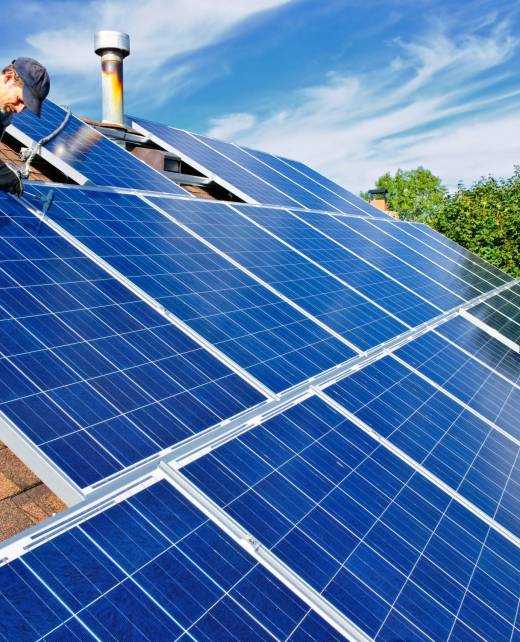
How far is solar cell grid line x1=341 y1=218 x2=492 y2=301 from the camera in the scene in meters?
15.8

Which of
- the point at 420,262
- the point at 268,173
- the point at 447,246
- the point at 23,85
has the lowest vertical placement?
the point at 420,262

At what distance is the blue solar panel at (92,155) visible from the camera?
10.2m

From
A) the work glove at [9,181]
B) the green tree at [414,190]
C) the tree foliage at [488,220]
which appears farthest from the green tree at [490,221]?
the green tree at [414,190]

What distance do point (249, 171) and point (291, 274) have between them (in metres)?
8.16

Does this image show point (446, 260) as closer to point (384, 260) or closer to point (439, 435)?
point (384, 260)

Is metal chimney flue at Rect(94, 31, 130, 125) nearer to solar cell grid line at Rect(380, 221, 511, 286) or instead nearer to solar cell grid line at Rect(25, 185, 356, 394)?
solar cell grid line at Rect(25, 185, 356, 394)

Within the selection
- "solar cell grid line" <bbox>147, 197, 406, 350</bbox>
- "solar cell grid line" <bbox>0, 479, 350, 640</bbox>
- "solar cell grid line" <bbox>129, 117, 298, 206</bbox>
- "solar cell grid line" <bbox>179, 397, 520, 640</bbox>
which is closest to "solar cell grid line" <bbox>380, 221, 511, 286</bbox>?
"solar cell grid line" <bbox>129, 117, 298, 206</bbox>

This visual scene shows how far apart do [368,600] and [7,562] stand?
2.64 meters

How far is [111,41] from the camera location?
17500mm

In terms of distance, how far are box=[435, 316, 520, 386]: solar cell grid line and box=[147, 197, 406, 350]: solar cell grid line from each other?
1.80 meters

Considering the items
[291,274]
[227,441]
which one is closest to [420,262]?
[291,274]

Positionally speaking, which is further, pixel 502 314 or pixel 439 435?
pixel 502 314

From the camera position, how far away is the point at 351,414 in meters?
6.49

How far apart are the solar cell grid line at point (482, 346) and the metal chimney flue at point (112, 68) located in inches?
449
